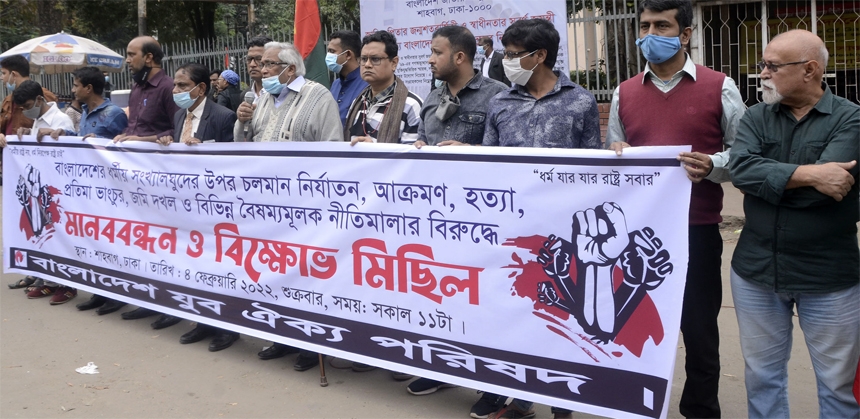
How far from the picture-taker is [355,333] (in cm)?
406

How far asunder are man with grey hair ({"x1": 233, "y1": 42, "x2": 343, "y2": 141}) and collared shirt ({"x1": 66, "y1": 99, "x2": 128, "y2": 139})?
1.66 m

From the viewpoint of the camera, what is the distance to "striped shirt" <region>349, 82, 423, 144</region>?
4.54 meters

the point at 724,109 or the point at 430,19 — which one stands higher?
the point at 430,19

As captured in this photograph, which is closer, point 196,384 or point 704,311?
point 704,311

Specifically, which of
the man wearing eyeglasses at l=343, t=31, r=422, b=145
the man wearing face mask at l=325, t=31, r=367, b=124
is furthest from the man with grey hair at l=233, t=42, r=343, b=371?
the man wearing face mask at l=325, t=31, r=367, b=124

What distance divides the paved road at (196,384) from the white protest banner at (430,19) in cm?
323

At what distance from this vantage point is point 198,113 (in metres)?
5.58

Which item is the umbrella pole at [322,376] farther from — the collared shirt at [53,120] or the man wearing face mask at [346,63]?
Result: the collared shirt at [53,120]

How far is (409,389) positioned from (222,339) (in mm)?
1598

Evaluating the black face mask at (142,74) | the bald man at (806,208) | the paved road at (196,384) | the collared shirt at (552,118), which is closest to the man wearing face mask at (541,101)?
the collared shirt at (552,118)

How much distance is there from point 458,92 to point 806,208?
6.15 ft

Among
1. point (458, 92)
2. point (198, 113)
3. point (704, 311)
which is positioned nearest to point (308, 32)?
point (198, 113)

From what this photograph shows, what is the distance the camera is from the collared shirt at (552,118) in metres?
3.56

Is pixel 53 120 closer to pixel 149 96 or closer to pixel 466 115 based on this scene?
pixel 149 96
